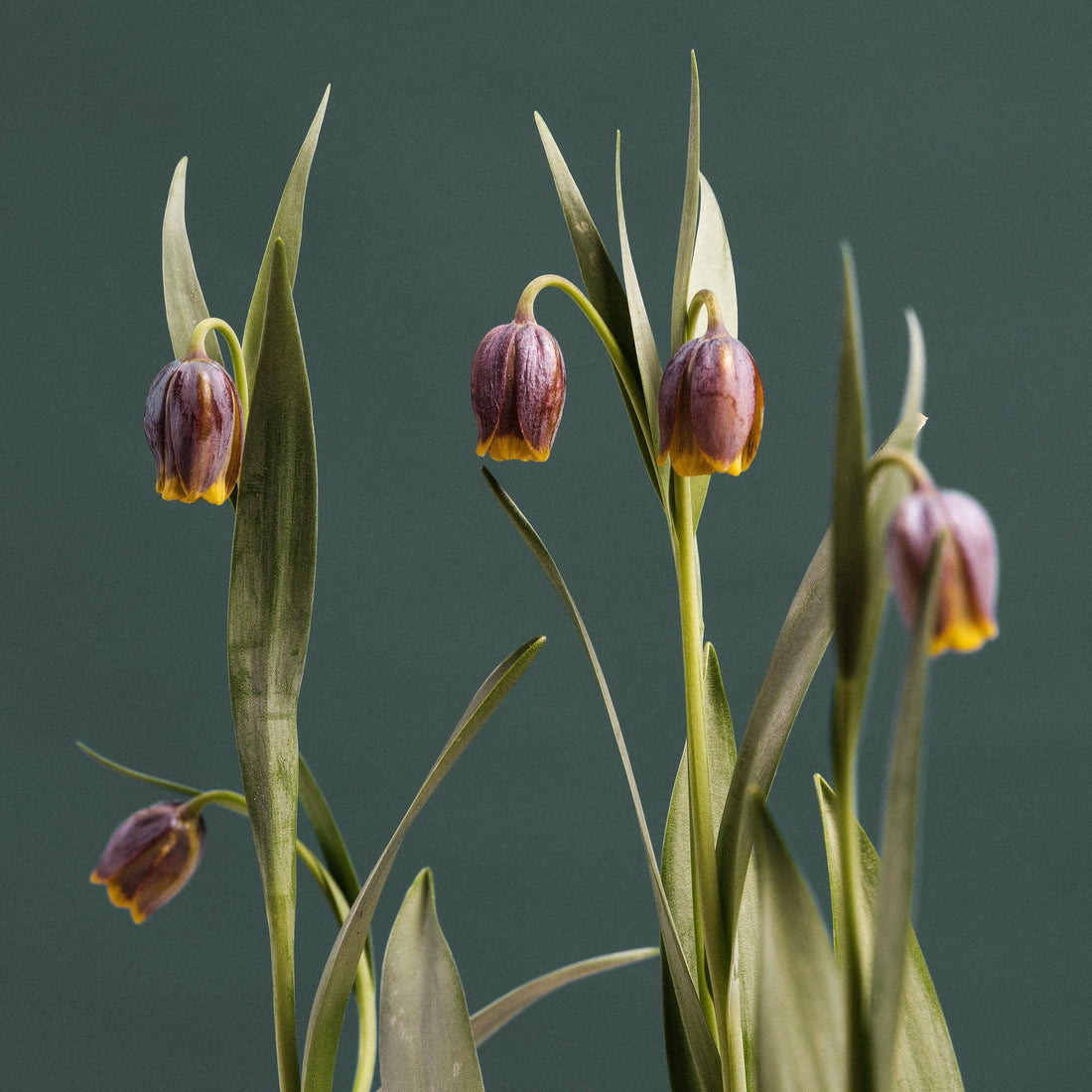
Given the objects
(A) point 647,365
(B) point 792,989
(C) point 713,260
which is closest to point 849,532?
(B) point 792,989

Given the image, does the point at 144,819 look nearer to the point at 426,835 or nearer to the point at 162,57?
the point at 426,835

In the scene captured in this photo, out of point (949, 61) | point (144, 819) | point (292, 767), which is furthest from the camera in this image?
point (949, 61)

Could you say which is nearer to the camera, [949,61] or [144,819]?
[144,819]

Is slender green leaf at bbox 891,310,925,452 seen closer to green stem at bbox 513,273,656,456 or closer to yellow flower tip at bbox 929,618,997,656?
yellow flower tip at bbox 929,618,997,656

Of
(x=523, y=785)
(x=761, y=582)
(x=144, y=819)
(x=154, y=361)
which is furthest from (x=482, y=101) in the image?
(x=144, y=819)

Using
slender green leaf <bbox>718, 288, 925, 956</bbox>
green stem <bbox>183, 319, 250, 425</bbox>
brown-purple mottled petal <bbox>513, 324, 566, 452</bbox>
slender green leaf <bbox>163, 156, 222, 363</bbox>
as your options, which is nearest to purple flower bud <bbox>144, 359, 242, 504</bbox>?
green stem <bbox>183, 319, 250, 425</bbox>

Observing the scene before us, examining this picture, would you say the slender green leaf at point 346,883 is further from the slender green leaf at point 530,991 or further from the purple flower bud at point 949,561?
the purple flower bud at point 949,561

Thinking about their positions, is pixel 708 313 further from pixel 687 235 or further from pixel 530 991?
pixel 530 991
